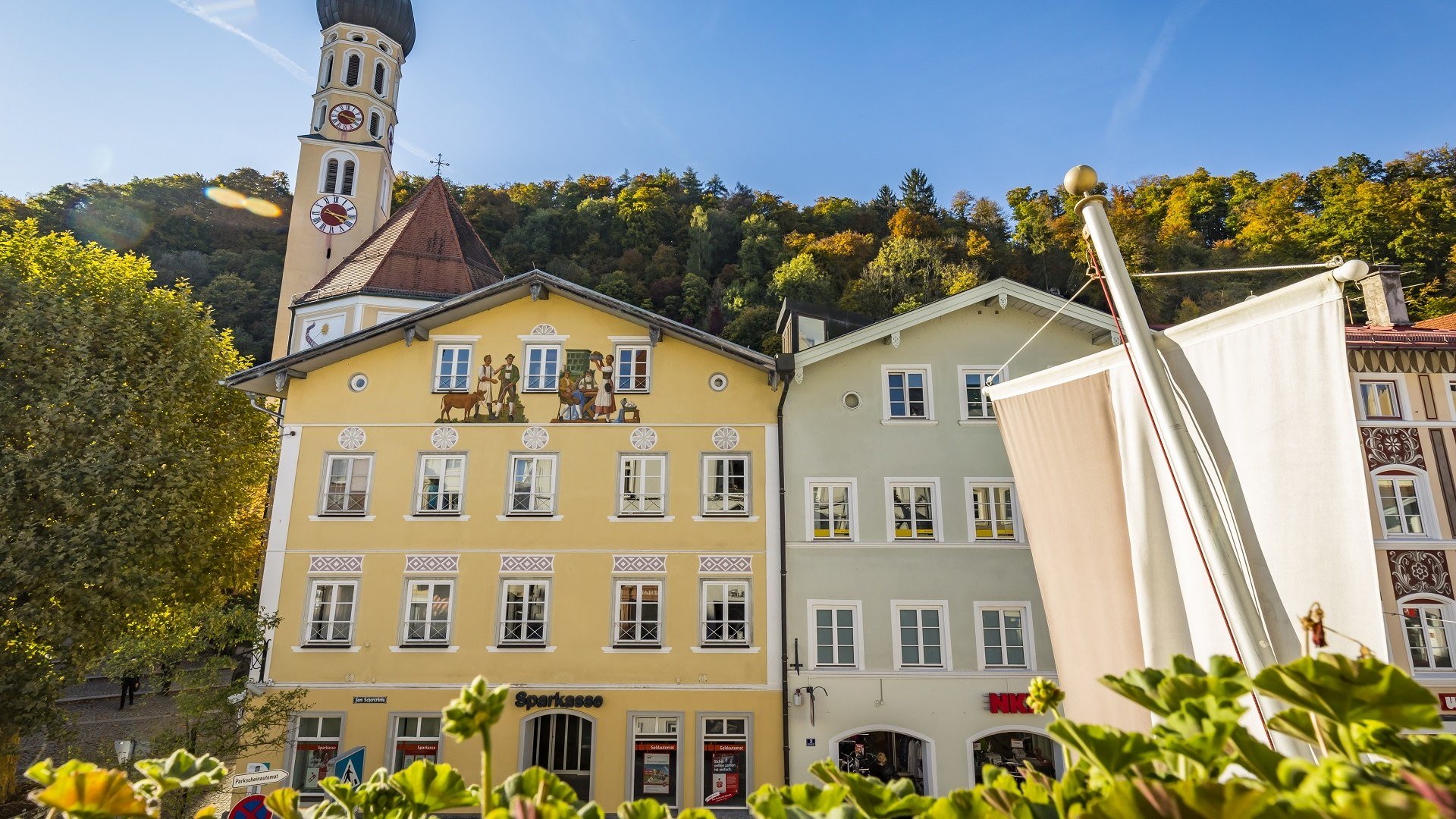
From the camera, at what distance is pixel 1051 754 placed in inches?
709

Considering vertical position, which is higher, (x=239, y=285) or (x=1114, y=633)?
(x=239, y=285)

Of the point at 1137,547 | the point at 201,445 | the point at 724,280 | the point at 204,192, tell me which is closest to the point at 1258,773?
the point at 1137,547

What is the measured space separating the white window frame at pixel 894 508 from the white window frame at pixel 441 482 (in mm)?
9904

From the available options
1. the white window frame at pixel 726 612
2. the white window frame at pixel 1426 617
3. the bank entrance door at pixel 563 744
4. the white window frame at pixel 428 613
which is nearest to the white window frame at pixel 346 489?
the white window frame at pixel 428 613

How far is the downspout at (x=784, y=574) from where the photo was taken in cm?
1770

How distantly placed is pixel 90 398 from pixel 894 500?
1783cm

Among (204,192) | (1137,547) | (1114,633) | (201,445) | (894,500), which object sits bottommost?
(1114,633)

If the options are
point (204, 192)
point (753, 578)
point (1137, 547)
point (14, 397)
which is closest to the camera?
point (1137, 547)

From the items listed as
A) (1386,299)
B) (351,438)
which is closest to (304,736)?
(351,438)

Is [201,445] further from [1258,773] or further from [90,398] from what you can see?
[1258,773]

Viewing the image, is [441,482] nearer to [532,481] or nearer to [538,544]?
[532,481]

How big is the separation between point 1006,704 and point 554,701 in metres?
9.78

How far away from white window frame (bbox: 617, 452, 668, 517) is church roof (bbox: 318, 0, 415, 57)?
39586 millimetres

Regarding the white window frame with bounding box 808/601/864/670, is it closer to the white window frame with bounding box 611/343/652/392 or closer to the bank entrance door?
the bank entrance door
